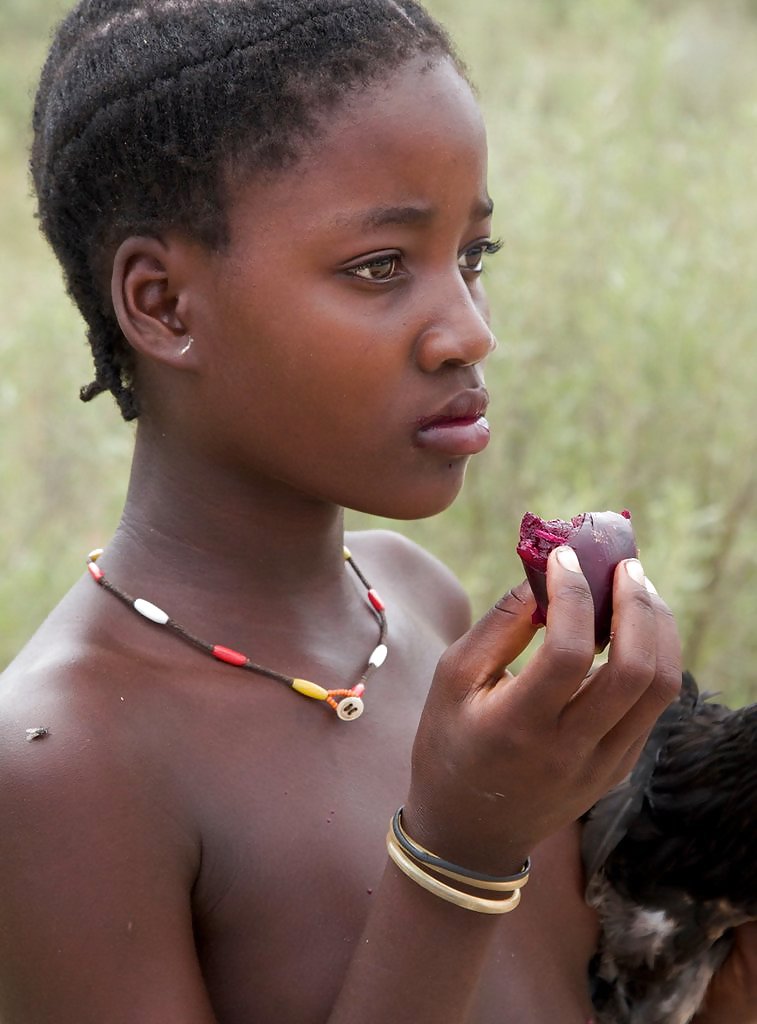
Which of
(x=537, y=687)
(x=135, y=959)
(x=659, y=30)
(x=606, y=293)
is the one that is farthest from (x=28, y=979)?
(x=659, y=30)

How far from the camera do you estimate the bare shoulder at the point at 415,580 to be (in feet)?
6.23

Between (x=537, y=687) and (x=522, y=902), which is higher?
(x=537, y=687)

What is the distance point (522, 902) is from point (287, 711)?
38cm

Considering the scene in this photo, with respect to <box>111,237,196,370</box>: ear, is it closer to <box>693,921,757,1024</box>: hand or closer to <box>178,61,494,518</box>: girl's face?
<box>178,61,494,518</box>: girl's face

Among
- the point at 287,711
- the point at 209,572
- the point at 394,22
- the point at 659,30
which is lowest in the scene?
the point at 287,711

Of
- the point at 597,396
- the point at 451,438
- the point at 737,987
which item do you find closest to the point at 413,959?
the point at 451,438

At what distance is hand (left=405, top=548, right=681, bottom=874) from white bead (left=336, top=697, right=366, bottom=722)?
0.26 meters

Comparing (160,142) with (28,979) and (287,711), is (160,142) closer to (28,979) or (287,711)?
(287,711)

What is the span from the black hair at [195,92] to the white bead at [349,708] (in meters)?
0.55

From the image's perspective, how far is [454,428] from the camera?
140 centimetres

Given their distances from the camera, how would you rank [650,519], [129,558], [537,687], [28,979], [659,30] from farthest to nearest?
[659,30]
[650,519]
[129,558]
[28,979]
[537,687]

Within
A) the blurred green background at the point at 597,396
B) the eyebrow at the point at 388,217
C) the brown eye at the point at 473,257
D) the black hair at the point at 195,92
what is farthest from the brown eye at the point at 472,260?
the blurred green background at the point at 597,396

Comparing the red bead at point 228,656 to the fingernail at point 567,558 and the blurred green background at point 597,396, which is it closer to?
the fingernail at point 567,558

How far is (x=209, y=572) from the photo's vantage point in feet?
5.02
